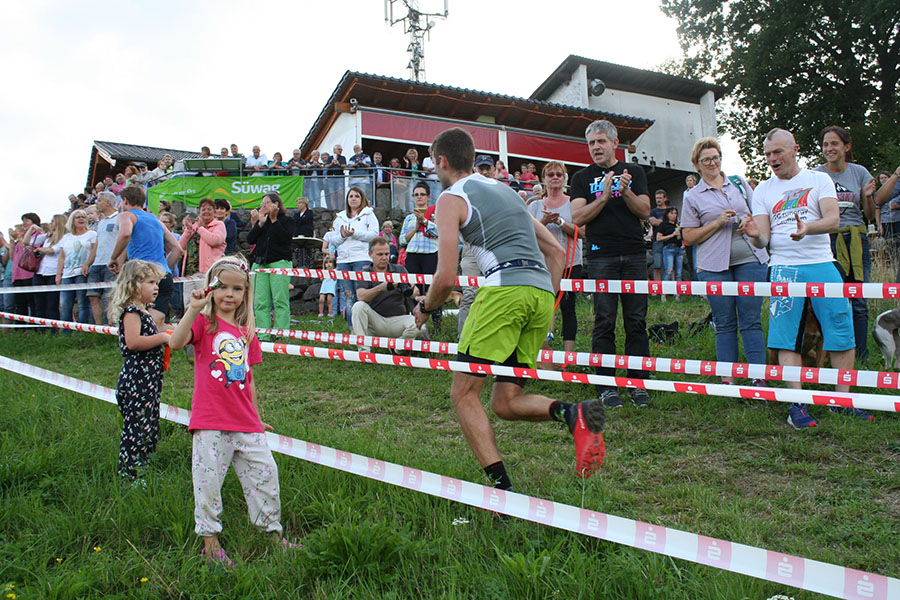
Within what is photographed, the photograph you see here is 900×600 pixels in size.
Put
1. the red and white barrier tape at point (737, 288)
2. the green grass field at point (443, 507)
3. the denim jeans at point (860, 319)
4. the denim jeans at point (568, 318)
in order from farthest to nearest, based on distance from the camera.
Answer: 1. the denim jeans at point (568, 318)
2. the denim jeans at point (860, 319)
3. the red and white barrier tape at point (737, 288)
4. the green grass field at point (443, 507)

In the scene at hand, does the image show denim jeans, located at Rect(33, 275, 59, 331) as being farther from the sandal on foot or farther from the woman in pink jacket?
the sandal on foot

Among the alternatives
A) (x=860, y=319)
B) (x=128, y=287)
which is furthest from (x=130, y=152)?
(x=860, y=319)

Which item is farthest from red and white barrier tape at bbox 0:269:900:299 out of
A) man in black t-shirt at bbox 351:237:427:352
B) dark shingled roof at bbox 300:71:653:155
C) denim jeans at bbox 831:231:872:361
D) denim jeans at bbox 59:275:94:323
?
dark shingled roof at bbox 300:71:653:155

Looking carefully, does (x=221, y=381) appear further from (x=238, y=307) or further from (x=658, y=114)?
(x=658, y=114)

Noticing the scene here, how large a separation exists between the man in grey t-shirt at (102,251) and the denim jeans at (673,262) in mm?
9623

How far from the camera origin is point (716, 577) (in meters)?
2.42

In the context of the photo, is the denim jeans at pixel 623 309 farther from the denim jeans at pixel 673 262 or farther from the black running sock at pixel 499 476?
the denim jeans at pixel 673 262

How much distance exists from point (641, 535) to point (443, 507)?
1.06 meters

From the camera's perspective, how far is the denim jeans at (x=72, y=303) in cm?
989

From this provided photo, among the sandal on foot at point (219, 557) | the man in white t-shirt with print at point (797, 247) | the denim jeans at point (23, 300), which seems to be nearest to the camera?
the sandal on foot at point (219, 557)

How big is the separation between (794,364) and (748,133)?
29958 mm

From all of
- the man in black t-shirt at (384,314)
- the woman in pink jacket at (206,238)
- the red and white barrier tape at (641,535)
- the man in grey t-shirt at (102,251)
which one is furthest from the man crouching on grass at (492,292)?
the man in grey t-shirt at (102,251)

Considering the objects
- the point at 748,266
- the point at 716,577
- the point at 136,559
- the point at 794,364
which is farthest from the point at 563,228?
the point at 136,559

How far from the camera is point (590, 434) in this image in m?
2.91
